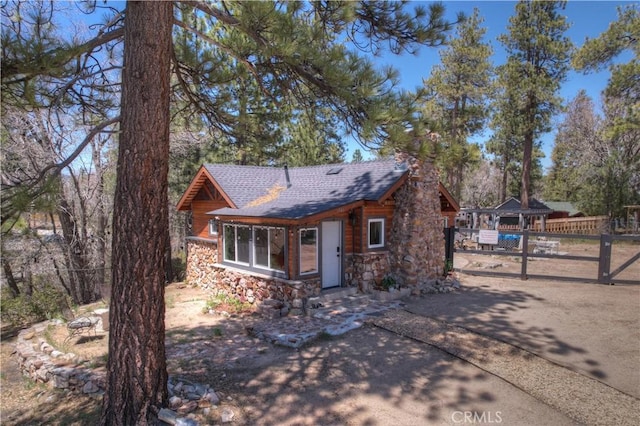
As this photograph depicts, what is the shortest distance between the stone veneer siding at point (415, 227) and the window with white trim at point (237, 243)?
4.53m

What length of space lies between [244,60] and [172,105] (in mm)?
2416

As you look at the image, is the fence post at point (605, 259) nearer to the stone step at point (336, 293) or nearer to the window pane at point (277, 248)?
the stone step at point (336, 293)

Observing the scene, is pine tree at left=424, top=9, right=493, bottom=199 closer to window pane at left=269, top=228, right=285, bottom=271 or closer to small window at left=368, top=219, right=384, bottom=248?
small window at left=368, top=219, right=384, bottom=248

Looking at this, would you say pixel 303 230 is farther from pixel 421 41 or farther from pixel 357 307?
pixel 421 41

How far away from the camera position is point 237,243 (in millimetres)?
11727

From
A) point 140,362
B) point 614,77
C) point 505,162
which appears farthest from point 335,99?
point 505,162

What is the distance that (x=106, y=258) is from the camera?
1495cm

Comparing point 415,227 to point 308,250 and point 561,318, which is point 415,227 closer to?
point 308,250

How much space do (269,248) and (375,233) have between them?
327 cm

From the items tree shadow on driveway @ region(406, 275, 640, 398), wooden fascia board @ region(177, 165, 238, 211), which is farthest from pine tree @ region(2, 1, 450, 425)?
wooden fascia board @ region(177, 165, 238, 211)

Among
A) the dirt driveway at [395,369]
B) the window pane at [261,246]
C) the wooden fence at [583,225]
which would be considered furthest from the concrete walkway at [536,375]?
the wooden fence at [583,225]

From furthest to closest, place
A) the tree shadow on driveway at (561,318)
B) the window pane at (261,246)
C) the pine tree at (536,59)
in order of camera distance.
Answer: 1. the pine tree at (536,59)
2. the window pane at (261,246)
3. the tree shadow on driveway at (561,318)

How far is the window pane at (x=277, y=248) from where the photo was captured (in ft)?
32.6

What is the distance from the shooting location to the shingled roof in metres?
10.3
